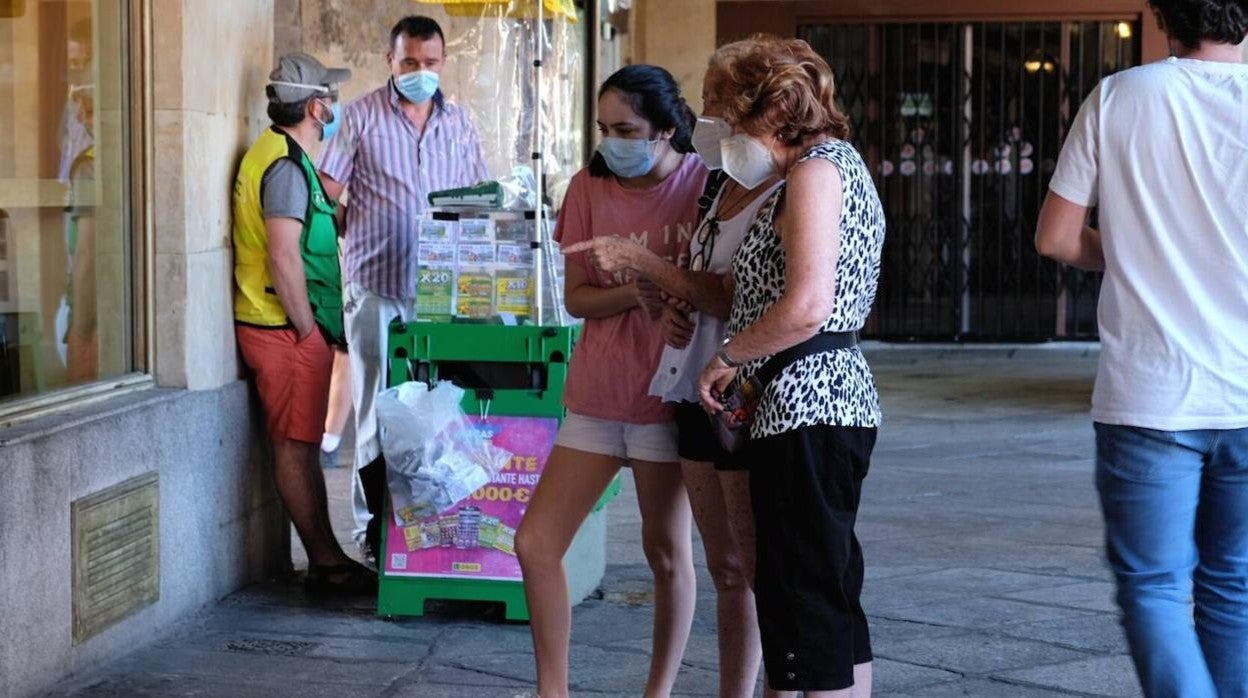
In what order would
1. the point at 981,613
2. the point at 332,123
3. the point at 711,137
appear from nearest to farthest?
the point at 711,137 → the point at 981,613 → the point at 332,123

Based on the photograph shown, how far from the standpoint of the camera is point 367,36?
855 centimetres

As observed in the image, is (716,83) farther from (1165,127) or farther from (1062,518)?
(1062,518)

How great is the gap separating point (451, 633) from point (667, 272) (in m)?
1.96

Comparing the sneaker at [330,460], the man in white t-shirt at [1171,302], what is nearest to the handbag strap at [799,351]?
the man in white t-shirt at [1171,302]

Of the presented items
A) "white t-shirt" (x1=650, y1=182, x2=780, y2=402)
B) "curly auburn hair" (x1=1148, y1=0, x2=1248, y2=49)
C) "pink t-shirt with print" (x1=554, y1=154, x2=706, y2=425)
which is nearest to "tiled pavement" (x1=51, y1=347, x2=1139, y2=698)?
"pink t-shirt with print" (x1=554, y1=154, x2=706, y2=425)

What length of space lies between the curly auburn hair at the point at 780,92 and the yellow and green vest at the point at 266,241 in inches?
Result: 98.6

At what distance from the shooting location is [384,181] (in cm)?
622

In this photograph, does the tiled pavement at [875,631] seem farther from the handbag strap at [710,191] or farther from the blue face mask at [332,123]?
the blue face mask at [332,123]

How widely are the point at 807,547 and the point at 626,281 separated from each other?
37.7 inches

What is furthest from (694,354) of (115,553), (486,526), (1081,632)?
(1081,632)

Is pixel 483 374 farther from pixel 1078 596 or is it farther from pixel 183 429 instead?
pixel 1078 596

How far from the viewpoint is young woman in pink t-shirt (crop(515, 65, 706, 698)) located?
413 centimetres

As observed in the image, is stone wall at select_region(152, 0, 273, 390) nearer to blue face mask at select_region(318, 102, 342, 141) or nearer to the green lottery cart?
blue face mask at select_region(318, 102, 342, 141)

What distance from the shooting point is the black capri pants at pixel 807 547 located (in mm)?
3479
